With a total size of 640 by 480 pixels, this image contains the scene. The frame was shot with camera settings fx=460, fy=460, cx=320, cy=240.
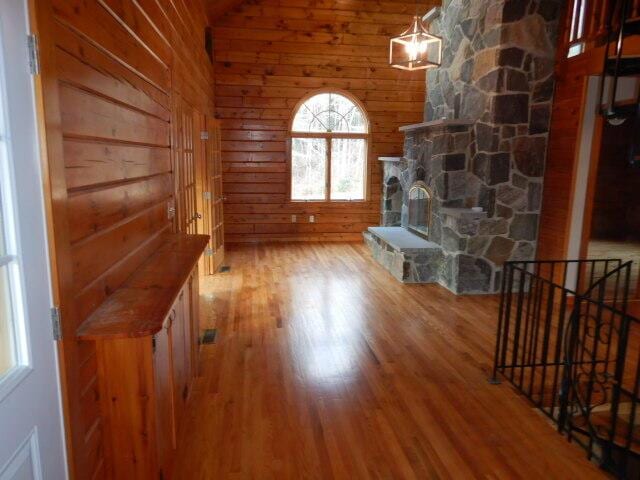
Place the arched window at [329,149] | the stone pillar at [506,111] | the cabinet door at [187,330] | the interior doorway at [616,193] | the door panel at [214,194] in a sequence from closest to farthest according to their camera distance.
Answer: the cabinet door at [187,330] < the stone pillar at [506,111] < the door panel at [214,194] < the arched window at [329,149] < the interior doorway at [616,193]

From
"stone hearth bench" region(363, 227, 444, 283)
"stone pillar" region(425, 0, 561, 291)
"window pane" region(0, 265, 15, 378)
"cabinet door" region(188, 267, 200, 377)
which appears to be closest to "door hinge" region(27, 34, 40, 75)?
"window pane" region(0, 265, 15, 378)

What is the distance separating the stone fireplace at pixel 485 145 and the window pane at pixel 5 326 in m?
4.28

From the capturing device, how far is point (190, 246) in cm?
290

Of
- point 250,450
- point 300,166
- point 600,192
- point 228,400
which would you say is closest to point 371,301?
point 228,400

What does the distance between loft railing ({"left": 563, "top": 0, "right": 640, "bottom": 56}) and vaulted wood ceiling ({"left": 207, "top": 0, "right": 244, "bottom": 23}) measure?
190 inches

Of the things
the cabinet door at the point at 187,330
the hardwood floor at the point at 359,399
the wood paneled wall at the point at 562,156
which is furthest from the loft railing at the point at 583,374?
the cabinet door at the point at 187,330

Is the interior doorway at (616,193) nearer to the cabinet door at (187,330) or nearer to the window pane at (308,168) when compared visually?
the window pane at (308,168)

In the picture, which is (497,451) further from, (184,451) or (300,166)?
(300,166)

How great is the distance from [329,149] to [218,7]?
2.61m

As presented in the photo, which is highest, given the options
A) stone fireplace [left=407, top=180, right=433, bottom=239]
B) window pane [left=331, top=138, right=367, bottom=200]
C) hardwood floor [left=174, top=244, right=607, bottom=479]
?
window pane [left=331, top=138, right=367, bottom=200]

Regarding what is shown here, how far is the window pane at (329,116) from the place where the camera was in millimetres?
7387

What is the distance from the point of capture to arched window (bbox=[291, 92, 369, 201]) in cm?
741

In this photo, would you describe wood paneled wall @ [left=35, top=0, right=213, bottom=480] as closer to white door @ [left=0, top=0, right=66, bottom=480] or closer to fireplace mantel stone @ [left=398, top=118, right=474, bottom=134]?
white door @ [left=0, top=0, right=66, bottom=480]

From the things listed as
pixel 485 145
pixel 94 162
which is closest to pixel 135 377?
pixel 94 162
